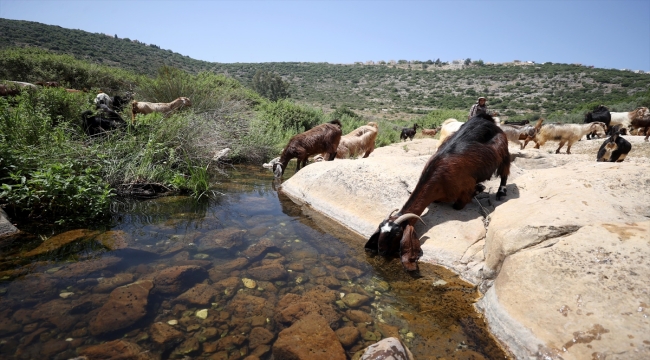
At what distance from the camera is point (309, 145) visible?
8656mm

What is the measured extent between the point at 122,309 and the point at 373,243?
9.72ft

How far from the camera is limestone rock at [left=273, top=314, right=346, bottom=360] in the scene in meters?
2.44

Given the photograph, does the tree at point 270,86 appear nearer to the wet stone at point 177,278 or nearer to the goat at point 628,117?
the goat at point 628,117

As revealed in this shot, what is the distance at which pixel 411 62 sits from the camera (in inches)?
3501

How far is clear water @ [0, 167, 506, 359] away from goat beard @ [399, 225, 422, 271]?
14cm

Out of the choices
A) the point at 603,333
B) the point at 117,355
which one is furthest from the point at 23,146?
the point at 603,333

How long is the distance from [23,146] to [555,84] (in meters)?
68.4

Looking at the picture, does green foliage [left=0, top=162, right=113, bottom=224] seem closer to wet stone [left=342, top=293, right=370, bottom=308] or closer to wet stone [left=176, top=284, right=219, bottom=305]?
wet stone [left=176, top=284, right=219, bottom=305]

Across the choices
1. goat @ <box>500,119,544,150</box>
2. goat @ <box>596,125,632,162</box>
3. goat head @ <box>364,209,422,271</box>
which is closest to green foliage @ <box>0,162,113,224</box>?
goat head @ <box>364,209,422,271</box>

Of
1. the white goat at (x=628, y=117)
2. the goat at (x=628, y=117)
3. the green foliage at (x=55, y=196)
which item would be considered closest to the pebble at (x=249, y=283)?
the green foliage at (x=55, y=196)

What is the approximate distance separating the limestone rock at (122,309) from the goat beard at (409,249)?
297cm

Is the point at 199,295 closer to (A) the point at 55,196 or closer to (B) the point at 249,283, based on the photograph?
(B) the point at 249,283

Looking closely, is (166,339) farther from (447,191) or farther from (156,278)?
(447,191)

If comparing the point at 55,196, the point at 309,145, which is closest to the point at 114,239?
the point at 55,196
